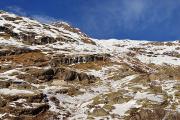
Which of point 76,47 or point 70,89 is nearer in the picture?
point 70,89

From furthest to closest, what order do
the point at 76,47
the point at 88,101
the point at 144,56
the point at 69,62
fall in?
the point at 144,56 < the point at 76,47 < the point at 69,62 < the point at 88,101

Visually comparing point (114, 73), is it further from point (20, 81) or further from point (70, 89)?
point (20, 81)

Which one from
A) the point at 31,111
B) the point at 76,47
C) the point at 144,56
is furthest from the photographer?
the point at 144,56

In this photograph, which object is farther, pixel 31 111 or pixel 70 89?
pixel 70 89

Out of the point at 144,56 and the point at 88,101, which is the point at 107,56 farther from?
the point at 88,101

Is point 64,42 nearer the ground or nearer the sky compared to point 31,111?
nearer the sky

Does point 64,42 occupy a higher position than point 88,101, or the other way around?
point 64,42

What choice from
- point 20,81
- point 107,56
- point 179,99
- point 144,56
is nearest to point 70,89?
point 20,81

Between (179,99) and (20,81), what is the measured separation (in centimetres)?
3453

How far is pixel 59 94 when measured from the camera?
89188mm

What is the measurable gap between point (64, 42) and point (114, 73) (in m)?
56.4

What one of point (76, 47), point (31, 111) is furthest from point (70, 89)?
point (76, 47)

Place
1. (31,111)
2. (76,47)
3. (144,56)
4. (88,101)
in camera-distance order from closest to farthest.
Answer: (31,111) → (88,101) → (76,47) → (144,56)

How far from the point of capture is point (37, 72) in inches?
4075
